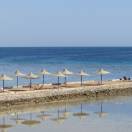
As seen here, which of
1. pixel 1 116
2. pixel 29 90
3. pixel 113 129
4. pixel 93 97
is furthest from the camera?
pixel 93 97

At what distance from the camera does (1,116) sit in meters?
46.7

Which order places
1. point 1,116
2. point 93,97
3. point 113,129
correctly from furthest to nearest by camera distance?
point 93,97, point 1,116, point 113,129

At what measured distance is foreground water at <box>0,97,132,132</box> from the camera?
1657 inches

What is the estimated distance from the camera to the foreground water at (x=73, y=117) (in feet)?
138

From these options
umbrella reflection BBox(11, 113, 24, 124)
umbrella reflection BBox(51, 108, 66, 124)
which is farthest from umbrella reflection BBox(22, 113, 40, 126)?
umbrella reflection BBox(51, 108, 66, 124)

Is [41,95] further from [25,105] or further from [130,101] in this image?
[130,101]

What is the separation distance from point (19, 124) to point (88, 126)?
5673 millimetres

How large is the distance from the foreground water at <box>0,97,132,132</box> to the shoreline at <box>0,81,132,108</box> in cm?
101

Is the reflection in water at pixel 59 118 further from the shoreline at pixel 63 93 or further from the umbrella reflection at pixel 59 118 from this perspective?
the shoreline at pixel 63 93

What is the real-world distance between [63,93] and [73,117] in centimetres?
947

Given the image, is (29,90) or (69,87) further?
(69,87)

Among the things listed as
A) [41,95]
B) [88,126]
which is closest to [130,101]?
[41,95]

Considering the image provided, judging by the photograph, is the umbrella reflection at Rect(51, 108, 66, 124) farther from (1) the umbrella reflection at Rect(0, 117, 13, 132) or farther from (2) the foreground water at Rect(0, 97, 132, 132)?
(1) the umbrella reflection at Rect(0, 117, 13, 132)

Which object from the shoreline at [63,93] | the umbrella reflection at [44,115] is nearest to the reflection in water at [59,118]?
the umbrella reflection at [44,115]
